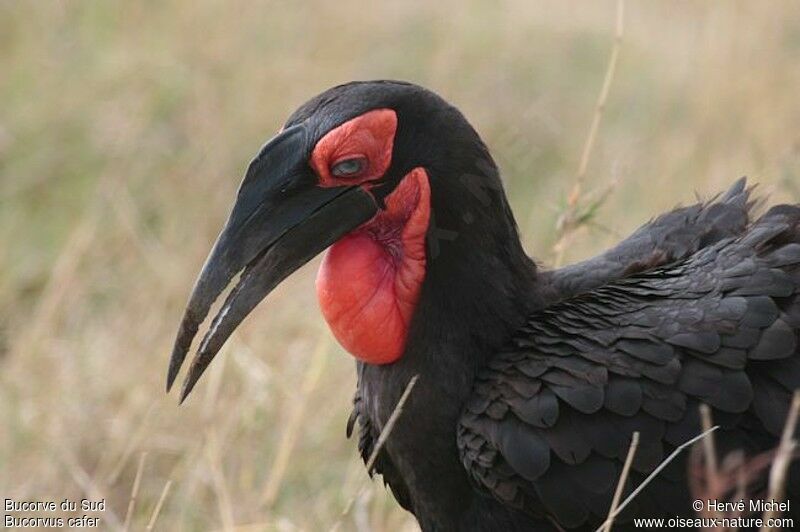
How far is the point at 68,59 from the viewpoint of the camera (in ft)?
25.5

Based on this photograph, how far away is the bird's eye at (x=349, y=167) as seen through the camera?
3.78 metres

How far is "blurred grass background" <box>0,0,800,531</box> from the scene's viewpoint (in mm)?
5137

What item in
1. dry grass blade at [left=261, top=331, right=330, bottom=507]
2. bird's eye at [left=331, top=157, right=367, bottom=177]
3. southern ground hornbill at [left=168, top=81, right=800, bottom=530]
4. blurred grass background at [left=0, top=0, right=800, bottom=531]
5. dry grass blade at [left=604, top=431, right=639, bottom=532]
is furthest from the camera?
blurred grass background at [left=0, top=0, right=800, bottom=531]

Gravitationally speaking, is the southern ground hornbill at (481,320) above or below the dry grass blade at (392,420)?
above

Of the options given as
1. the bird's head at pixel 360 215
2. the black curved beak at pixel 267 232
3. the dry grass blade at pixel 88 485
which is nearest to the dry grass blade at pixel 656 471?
the bird's head at pixel 360 215

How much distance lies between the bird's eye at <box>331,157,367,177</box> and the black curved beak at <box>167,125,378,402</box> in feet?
0.14

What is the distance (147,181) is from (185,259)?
650 millimetres

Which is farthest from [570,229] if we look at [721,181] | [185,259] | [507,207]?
[721,181]

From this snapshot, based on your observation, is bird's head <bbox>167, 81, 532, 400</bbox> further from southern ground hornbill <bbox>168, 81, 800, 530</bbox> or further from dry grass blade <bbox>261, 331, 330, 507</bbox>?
dry grass blade <bbox>261, 331, 330, 507</bbox>

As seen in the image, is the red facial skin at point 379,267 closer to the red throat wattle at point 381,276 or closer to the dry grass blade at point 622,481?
the red throat wattle at point 381,276

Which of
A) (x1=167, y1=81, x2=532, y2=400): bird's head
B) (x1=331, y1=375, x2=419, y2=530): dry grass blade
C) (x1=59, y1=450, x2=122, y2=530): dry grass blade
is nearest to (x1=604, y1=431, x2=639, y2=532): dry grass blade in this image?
(x1=331, y1=375, x2=419, y2=530): dry grass blade

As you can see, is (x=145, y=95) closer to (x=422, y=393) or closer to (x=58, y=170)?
(x=58, y=170)

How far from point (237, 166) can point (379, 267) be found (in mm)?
3579

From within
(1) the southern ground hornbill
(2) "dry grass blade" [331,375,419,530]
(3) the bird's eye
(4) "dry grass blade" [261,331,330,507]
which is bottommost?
(4) "dry grass blade" [261,331,330,507]
